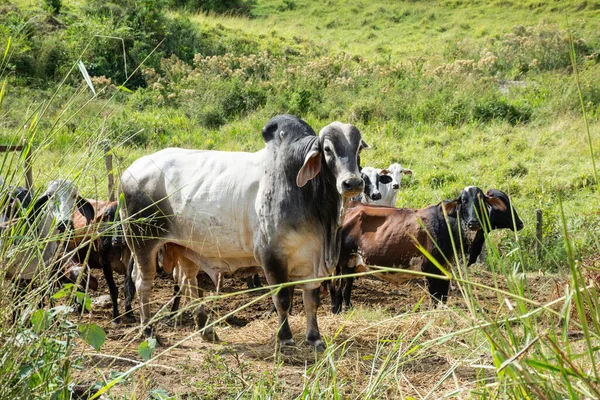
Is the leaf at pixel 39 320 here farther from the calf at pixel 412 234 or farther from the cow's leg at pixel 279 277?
the calf at pixel 412 234

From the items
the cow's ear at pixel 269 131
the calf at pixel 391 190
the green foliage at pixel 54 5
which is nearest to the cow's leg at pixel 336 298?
the cow's ear at pixel 269 131

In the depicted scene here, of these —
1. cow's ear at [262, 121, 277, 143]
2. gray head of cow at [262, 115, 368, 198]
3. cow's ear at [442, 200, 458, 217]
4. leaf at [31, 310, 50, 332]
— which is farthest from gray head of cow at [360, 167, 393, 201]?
leaf at [31, 310, 50, 332]

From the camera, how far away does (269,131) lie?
641 centimetres

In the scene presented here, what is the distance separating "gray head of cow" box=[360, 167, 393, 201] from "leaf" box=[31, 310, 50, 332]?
27.5 feet

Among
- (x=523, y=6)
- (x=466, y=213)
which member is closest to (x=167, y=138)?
(x=466, y=213)

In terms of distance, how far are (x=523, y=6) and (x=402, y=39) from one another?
17.8 feet

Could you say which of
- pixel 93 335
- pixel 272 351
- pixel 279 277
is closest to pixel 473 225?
pixel 279 277

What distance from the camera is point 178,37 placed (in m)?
22.4

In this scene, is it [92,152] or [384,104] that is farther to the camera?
[384,104]

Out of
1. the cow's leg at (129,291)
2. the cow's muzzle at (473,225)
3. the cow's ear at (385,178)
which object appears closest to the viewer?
the cow's muzzle at (473,225)

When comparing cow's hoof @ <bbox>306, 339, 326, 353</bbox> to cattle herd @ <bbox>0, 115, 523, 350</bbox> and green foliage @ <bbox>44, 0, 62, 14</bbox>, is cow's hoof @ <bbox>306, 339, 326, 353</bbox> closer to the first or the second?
cattle herd @ <bbox>0, 115, 523, 350</bbox>

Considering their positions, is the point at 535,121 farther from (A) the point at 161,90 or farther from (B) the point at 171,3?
(B) the point at 171,3

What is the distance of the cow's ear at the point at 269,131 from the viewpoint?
251 inches

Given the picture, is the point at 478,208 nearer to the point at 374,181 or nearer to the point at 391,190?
the point at 374,181
